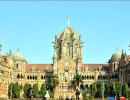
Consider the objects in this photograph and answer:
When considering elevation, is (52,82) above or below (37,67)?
below

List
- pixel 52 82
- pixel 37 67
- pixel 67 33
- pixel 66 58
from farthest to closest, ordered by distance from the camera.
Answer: pixel 37 67 < pixel 67 33 < pixel 66 58 < pixel 52 82

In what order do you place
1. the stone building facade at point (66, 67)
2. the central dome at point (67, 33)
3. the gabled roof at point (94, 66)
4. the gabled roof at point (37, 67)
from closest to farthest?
1. the stone building facade at point (66, 67)
2. the gabled roof at point (94, 66)
3. the central dome at point (67, 33)
4. the gabled roof at point (37, 67)

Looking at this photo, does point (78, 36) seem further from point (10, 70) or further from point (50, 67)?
point (10, 70)

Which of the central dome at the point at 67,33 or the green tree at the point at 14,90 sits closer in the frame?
the green tree at the point at 14,90

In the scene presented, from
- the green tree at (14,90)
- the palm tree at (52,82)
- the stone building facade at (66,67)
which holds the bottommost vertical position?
the green tree at (14,90)

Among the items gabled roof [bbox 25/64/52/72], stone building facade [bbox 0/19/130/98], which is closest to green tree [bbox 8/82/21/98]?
stone building facade [bbox 0/19/130/98]

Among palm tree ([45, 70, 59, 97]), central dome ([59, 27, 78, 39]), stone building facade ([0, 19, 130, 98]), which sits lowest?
palm tree ([45, 70, 59, 97])

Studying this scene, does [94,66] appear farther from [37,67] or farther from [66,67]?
[37,67]

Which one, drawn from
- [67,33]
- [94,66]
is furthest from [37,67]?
[94,66]

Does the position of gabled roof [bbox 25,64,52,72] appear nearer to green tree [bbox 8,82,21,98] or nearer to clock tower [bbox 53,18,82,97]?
clock tower [bbox 53,18,82,97]

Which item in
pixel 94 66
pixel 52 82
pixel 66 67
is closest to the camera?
pixel 52 82

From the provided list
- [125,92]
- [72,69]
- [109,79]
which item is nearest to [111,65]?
[109,79]

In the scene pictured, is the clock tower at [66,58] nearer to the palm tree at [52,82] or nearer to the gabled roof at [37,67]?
the palm tree at [52,82]

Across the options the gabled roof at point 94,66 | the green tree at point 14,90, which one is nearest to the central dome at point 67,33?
the gabled roof at point 94,66
